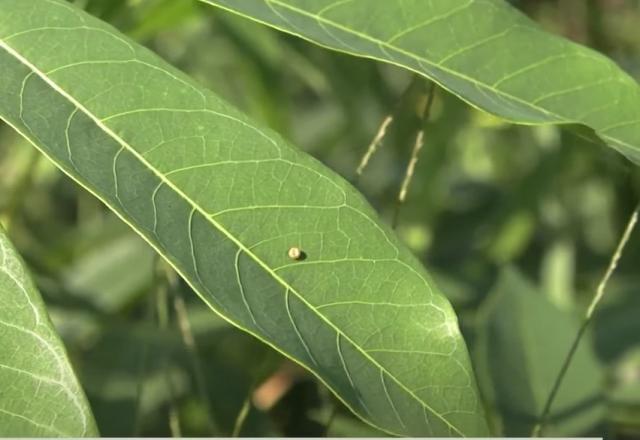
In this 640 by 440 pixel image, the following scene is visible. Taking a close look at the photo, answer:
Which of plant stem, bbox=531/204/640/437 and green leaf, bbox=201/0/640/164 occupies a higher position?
green leaf, bbox=201/0/640/164

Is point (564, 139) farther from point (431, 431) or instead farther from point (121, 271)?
point (431, 431)

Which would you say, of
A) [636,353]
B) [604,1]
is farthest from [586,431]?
[604,1]

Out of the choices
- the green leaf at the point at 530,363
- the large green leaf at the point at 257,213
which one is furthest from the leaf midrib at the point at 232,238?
the green leaf at the point at 530,363

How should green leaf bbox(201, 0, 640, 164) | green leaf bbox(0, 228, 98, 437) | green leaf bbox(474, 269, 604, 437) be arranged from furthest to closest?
green leaf bbox(474, 269, 604, 437) → green leaf bbox(201, 0, 640, 164) → green leaf bbox(0, 228, 98, 437)

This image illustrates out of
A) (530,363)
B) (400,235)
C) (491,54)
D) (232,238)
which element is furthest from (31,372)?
(400,235)

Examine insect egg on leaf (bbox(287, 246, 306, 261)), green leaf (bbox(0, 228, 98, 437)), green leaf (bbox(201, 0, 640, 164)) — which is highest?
green leaf (bbox(201, 0, 640, 164))

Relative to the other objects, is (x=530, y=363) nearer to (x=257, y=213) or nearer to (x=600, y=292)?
(x=600, y=292)

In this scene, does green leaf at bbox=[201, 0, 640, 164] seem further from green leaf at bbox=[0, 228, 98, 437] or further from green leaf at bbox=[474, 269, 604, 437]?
green leaf at bbox=[474, 269, 604, 437]

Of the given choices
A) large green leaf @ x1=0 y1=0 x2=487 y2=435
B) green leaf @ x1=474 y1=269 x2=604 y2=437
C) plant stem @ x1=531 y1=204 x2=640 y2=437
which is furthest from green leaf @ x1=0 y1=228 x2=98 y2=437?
green leaf @ x1=474 y1=269 x2=604 y2=437
